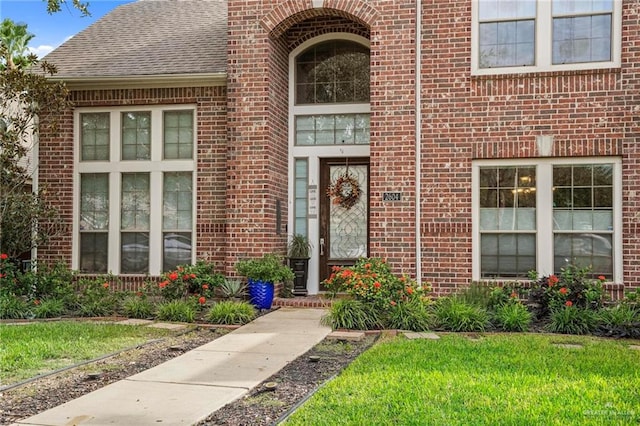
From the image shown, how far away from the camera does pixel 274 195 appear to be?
10180 millimetres

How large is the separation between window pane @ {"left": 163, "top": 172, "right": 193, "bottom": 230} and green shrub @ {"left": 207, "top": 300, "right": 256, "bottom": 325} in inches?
107

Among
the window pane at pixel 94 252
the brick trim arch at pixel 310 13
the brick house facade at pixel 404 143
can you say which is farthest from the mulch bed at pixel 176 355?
the brick trim arch at pixel 310 13

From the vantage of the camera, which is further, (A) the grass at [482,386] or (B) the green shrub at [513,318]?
(B) the green shrub at [513,318]

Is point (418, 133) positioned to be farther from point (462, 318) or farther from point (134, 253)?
point (134, 253)

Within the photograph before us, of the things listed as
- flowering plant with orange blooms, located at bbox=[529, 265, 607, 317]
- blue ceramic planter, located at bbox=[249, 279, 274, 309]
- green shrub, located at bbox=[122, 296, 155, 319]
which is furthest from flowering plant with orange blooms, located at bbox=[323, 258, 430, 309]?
green shrub, located at bbox=[122, 296, 155, 319]

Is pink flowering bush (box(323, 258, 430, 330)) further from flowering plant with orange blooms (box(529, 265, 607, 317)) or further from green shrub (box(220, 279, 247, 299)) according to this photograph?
green shrub (box(220, 279, 247, 299))

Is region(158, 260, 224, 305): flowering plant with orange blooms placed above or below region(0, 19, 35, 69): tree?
below

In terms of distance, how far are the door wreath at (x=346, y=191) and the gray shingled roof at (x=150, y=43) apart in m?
2.80

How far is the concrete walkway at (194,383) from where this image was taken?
420 cm

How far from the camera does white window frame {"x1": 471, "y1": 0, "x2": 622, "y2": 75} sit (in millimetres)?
8820

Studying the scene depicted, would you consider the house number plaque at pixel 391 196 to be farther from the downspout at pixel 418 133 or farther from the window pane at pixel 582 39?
the window pane at pixel 582 39

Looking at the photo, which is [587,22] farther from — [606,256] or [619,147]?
[606,256]

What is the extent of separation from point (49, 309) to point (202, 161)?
11.4ft

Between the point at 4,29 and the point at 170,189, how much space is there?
1466 cm
